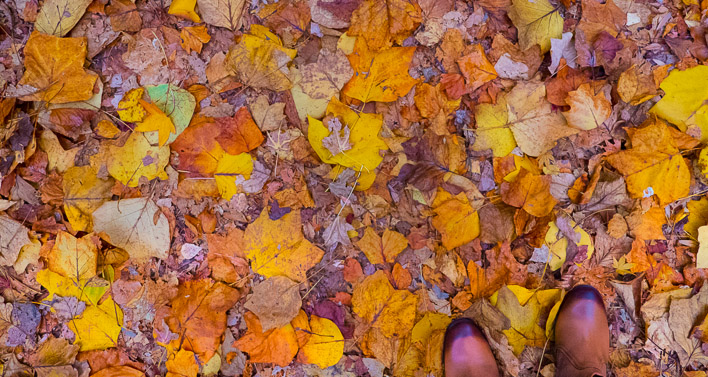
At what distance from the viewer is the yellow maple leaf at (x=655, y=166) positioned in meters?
1.61

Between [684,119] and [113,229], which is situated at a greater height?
[684,119]

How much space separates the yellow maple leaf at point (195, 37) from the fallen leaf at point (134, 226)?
2.16 feet

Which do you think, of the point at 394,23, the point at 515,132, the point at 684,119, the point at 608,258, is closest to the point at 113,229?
the point at 394,23

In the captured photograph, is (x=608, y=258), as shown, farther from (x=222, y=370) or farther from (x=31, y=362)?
(x=31, y=362)

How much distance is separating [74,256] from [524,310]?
72.5 inches

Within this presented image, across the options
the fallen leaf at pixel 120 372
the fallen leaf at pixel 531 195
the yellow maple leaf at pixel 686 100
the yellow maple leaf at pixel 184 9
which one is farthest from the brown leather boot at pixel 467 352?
the yellow maple leaf at pixel 184 9

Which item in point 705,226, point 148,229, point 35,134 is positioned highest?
point 35,134

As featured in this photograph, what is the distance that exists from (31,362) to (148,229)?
2.52ft

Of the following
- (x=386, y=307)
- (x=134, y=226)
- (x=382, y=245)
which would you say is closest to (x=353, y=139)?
(x=382, y=245)

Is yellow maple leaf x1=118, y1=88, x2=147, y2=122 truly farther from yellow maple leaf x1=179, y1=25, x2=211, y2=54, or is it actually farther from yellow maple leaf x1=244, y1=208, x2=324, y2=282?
yellow maple leaf x1=244, y1=208, x2=324, y2=282

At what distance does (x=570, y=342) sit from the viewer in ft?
5.45

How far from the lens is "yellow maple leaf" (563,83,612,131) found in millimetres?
1620

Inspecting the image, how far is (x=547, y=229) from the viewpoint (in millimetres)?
1646

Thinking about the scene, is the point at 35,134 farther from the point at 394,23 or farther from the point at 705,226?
the point at 705,226
